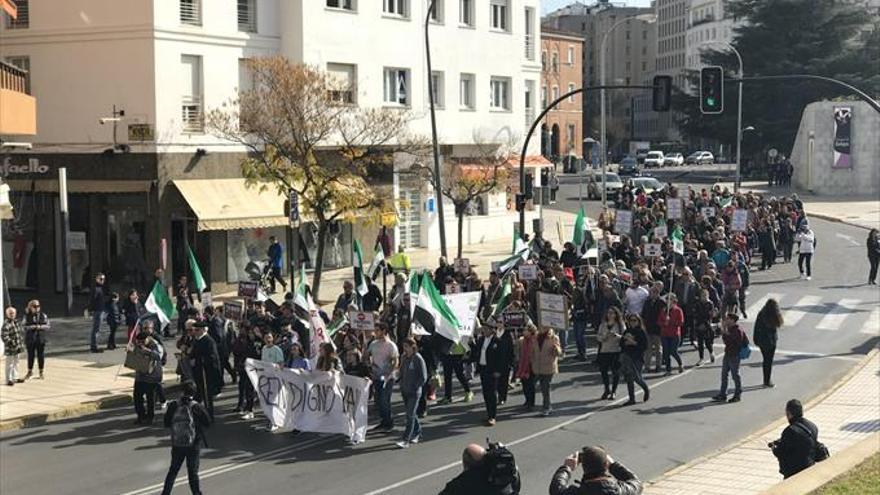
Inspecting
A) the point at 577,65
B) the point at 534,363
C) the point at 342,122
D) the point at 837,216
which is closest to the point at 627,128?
the point at 577,65

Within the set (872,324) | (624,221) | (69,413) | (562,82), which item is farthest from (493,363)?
(562,82)

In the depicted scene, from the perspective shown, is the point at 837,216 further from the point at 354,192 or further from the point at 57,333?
the point at 57,333

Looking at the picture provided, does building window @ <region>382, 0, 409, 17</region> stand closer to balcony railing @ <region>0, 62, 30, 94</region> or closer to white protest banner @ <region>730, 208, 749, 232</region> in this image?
white protest banner @ <region>730, 208, 749, 232</region>

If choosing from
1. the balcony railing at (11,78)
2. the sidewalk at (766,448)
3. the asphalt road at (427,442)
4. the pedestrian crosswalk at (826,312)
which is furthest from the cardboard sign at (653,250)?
the balcony railing at (11,78)

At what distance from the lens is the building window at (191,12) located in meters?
35.3

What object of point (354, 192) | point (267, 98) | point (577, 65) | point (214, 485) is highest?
point (577, 65)

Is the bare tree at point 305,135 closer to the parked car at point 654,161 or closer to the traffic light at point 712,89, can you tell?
the traffic light at point 712,89

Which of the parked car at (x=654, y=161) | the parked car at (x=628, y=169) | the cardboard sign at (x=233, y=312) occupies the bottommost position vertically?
the cardboard sign at (x=233, y=312)

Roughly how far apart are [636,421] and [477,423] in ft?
7.94

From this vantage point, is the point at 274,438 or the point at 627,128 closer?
the point at 274,438

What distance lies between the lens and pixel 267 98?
32812 millimetres

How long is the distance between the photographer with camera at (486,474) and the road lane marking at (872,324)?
19.0 meters

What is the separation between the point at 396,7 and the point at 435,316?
25.2 meters

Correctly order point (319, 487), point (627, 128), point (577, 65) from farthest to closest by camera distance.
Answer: point (627, 128), point (577, 65), point (319, 487)
